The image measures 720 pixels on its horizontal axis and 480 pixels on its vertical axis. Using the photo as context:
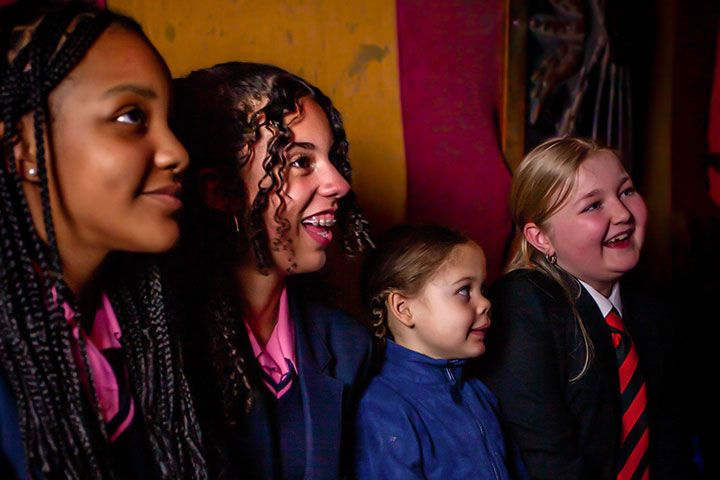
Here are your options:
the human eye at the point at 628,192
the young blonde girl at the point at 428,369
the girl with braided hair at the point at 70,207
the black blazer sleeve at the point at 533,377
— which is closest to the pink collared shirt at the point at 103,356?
the girl with braided hair at the point at 70,207

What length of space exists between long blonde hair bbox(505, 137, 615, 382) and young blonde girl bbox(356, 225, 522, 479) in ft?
0.97

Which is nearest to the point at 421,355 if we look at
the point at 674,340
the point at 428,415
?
the point at 428,415

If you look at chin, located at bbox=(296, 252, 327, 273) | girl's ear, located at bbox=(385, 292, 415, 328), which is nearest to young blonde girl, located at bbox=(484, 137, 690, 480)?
girl's ear, located at bbox=(385, 292, 415, 328)

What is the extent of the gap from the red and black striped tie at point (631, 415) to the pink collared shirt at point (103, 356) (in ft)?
4.37

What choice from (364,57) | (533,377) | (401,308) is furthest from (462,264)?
(364,57)

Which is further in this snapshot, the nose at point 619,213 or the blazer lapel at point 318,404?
the nose at point 619,213

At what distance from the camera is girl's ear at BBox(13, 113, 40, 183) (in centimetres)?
96

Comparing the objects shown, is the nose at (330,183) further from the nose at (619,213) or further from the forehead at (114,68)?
the nose at (619,213)

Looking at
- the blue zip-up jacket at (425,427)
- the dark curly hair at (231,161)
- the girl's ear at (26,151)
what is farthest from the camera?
the blue zip-up jacket at (425,427)

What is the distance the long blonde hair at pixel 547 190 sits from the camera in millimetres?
1836

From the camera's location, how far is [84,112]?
972mm

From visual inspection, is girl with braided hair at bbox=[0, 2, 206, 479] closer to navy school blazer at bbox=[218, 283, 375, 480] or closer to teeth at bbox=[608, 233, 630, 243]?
navy school blazer at bbox=[218, 283, 375, 480]

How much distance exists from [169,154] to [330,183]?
0.42 metres

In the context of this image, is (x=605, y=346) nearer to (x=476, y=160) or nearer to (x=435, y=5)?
(x=476, y=160)
